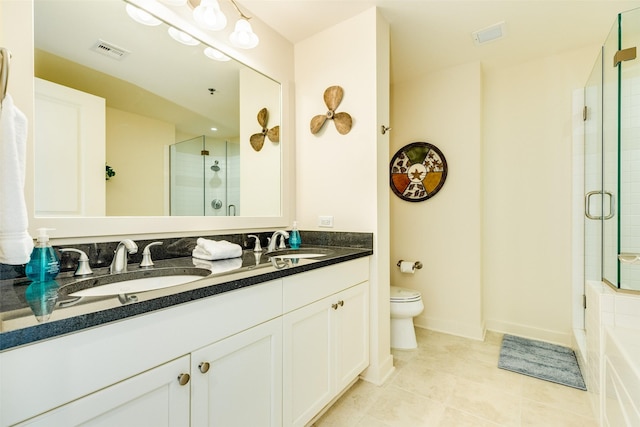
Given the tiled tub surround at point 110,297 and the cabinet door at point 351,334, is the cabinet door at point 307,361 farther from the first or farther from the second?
the tiled tub surround at point 110,297

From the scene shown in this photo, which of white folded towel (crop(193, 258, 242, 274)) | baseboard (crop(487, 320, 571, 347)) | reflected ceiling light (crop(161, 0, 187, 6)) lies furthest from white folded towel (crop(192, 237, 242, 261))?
baseboard (crop(487, 320, 571, 347))

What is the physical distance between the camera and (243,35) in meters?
1.67

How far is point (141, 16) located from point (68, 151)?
2.42 feet

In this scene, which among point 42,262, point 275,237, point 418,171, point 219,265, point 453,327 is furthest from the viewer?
point 418,171

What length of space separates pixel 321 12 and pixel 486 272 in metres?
2.55

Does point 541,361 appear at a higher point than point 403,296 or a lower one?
lower

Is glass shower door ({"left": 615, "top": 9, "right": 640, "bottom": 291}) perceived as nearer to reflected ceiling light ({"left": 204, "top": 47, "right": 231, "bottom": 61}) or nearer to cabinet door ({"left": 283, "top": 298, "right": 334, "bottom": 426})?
cabinet door ({"left": 283, "top": 298, "right": 334, "bottom": 426})

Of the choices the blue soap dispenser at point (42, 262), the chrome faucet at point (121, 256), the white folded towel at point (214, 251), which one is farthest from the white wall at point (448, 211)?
the blue soap dispenser at point (42, 262)

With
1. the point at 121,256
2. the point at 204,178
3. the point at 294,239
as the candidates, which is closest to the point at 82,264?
the point at 121,256

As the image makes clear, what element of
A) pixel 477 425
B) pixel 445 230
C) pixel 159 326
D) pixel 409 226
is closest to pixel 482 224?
pixel 445 230

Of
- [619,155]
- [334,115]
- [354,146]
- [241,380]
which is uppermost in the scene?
[334,115]

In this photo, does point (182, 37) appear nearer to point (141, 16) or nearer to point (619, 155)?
point (141, 16)

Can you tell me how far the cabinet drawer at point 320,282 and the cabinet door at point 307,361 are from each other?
4 cm

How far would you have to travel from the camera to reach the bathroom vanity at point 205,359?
1.97 ft
